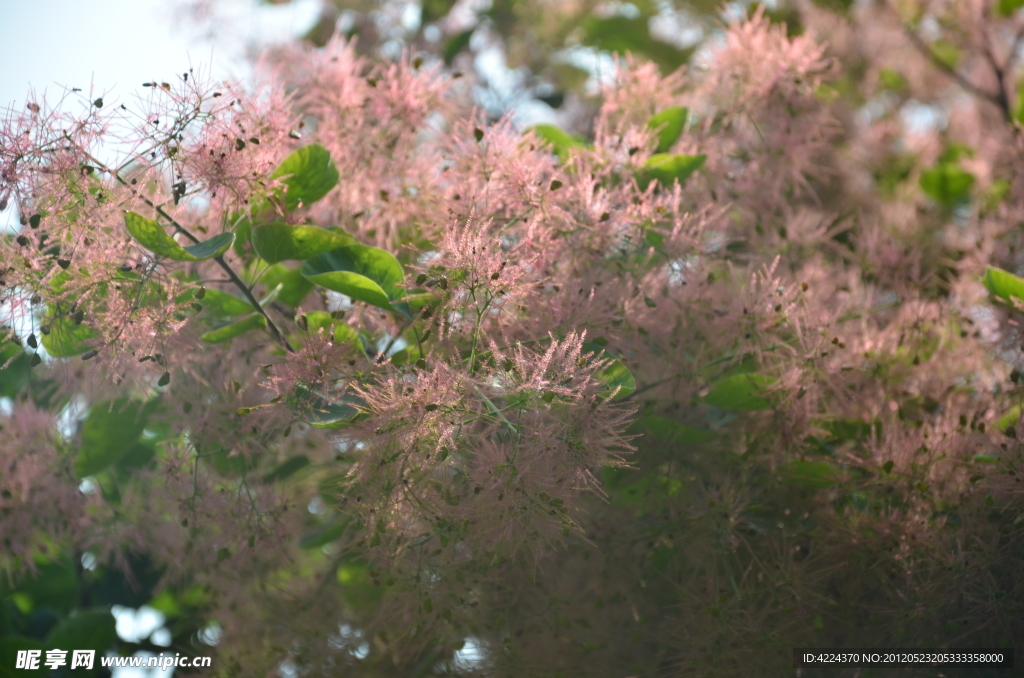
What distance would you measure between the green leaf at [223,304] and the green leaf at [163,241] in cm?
10

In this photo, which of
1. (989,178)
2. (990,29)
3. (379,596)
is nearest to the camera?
(379,596)

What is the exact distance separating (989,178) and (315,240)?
1.32 m

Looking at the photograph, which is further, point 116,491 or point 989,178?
point 989,178

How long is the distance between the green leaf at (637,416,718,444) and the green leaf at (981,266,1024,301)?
0.38m

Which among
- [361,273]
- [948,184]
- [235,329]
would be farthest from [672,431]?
[948,184]

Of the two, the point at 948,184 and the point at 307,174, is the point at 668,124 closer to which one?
the point at 307,174

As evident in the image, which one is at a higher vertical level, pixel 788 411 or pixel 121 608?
pixel 788 411

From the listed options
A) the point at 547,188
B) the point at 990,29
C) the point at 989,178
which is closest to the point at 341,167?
the point at 547,188

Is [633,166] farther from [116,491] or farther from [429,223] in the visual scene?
[116,491]

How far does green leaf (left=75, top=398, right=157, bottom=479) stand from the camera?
3.43 feet

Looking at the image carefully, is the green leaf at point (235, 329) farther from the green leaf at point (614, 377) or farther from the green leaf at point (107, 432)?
the green leaf at point (614, 377)

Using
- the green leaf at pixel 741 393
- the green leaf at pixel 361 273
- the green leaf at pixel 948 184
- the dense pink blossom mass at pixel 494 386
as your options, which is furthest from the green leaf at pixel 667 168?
the green leaf at pixel 948 184

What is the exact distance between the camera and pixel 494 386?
78 cm

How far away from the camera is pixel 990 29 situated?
1.68 meters
